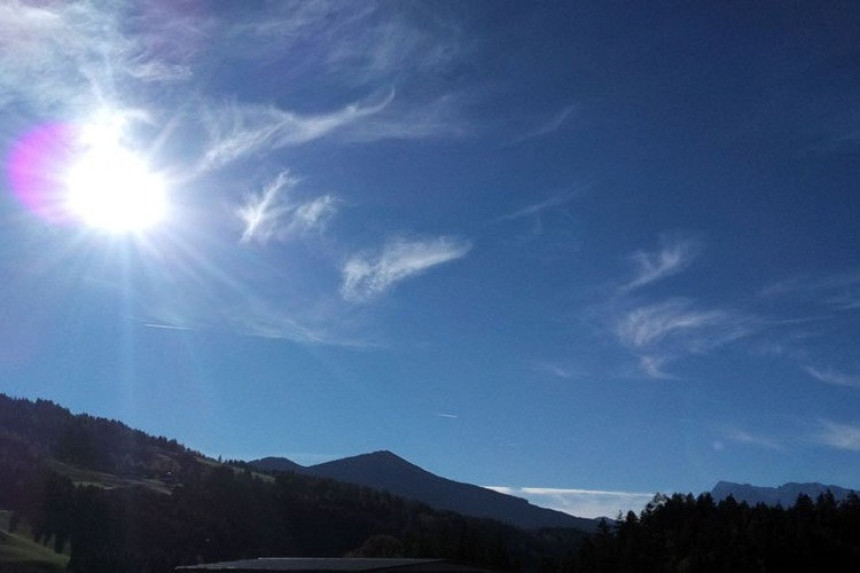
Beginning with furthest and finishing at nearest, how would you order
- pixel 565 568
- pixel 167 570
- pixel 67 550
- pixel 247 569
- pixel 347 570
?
pixel 67 550 → pixel 167 570 → pixel 565 568 → pixel 247 569 → pixel 347 570

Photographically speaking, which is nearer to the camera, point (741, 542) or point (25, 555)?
point (741, 542)

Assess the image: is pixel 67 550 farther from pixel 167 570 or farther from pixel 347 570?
pixel 347 570

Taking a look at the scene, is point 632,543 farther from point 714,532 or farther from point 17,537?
point 17,537

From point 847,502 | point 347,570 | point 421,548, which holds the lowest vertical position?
point 347,570

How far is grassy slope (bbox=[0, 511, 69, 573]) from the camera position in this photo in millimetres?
148625

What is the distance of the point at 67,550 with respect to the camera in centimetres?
18938

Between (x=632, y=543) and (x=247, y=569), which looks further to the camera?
(x=632, y=543)

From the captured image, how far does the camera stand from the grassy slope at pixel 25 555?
149 m

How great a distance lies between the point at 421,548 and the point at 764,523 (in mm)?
60734

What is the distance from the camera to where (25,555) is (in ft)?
520

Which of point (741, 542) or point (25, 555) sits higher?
point (741, 542)

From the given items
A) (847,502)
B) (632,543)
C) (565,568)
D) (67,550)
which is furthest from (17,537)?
(847,502)

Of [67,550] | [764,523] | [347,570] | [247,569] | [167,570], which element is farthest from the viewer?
[67,550]

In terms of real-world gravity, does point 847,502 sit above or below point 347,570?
above
